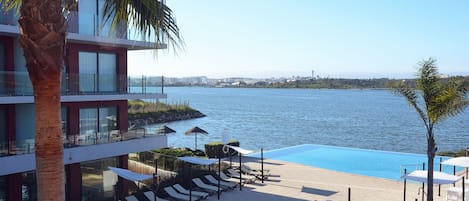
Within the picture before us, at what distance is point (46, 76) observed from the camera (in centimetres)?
702

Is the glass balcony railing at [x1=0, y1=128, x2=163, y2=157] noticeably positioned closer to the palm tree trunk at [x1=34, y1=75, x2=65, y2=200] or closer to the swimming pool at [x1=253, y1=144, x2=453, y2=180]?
the palm tree trunk at [x1=34, y1=75, x2=65, y2=200]

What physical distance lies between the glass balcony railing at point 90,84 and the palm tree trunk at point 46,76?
891 centimetres

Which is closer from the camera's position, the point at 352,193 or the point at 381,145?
the point at 352,193

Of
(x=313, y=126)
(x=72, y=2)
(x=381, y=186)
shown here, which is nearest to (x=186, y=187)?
(x=381, y=186)

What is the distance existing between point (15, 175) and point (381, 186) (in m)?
15.4

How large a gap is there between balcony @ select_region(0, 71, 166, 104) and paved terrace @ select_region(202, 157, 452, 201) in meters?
5.24

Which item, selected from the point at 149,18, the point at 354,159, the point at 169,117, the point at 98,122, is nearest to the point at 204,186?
the point at 98,122

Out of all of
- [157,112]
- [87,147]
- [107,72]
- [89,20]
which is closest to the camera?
[87,147]

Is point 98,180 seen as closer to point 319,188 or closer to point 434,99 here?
point 319,188

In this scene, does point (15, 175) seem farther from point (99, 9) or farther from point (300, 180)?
point (300, 180)

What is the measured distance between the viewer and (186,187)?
67.5 ft

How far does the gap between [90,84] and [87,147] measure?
8.30 feet

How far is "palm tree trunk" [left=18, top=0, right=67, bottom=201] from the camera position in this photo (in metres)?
6.88

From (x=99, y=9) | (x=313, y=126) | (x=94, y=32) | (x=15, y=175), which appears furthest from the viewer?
(x=313, y=126)
